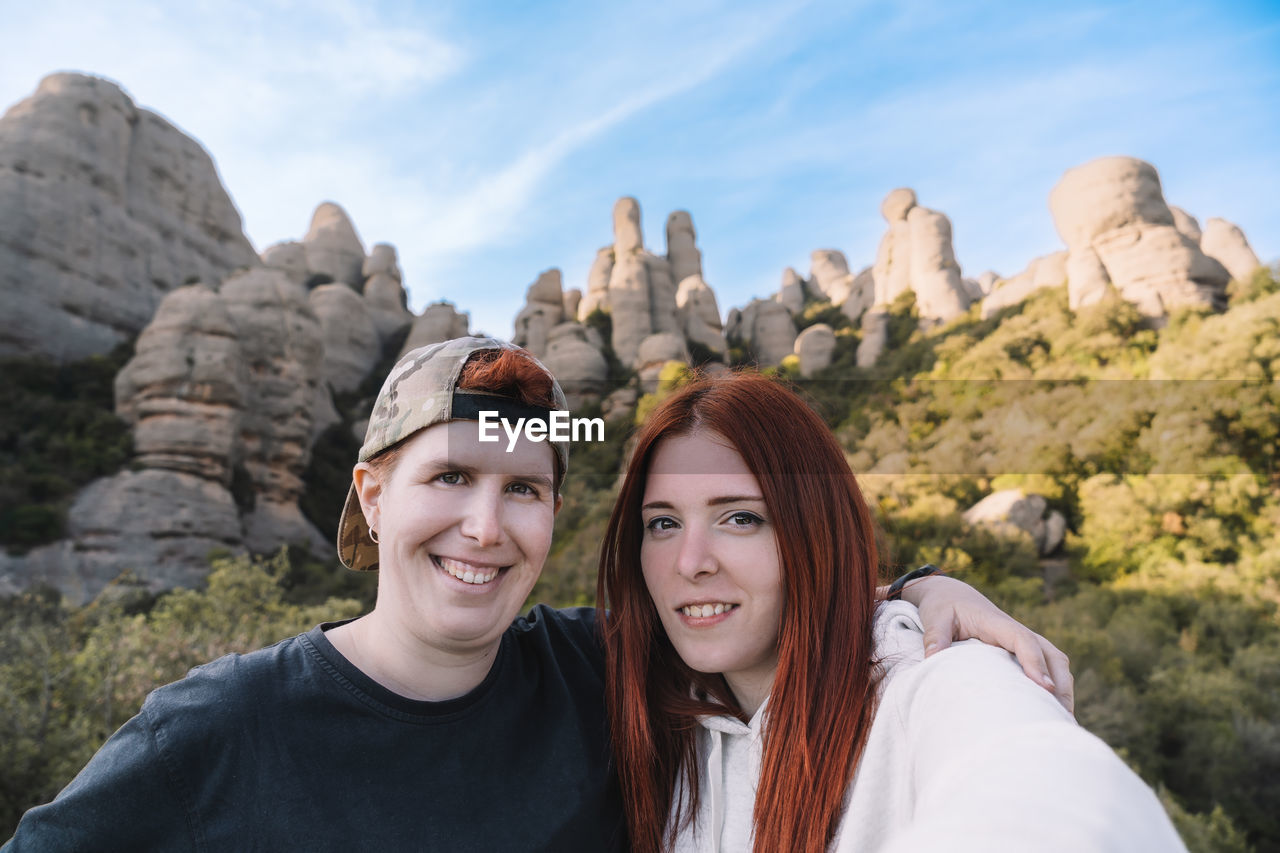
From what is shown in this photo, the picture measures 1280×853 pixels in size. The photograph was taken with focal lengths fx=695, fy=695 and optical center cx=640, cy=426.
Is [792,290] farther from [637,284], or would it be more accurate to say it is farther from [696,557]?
[696,557]

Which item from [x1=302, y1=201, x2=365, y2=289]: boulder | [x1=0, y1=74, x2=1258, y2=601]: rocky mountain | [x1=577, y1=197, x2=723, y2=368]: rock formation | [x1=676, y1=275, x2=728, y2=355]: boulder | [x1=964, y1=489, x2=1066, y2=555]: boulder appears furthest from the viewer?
[x1=302, y1=201, x2=365, y2=289]: boulder

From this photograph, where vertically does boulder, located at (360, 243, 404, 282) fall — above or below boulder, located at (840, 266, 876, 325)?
above

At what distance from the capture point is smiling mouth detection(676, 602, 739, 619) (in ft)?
5.84

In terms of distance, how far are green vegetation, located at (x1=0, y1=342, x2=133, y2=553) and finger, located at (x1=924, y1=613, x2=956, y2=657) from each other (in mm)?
21755

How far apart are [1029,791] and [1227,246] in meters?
39.2

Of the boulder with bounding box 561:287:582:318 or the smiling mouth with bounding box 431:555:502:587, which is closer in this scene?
the smiling mouth with bounding box 431:555:502:587

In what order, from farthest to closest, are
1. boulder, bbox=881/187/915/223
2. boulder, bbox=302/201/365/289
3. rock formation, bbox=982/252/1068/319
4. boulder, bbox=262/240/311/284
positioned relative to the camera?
boulder, bbox=302/201/365/289 < boulder, bbox=881/187/915/223 < boulder, bbox=262/240/311/284 < rock formation, bbox=982/252/1068/319

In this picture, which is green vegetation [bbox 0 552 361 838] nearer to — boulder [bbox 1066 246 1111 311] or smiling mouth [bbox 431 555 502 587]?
smiling mouth [bbox 431 555 502 587]

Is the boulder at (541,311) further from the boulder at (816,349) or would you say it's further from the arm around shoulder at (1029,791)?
the arm around shoulder at (1029,791)

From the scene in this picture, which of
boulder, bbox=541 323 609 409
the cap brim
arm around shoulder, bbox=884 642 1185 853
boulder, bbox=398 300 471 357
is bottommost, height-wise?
arm around shoulder, bbox=884 642 1185 853

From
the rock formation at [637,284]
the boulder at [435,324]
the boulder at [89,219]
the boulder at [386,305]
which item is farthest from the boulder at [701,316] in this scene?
the boulder at [89,219]

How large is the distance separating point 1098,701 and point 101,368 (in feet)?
90.7

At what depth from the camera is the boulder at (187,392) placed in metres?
19.5

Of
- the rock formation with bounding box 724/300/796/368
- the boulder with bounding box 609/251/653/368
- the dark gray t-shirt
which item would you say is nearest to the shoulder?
the dark gray t-shirt
